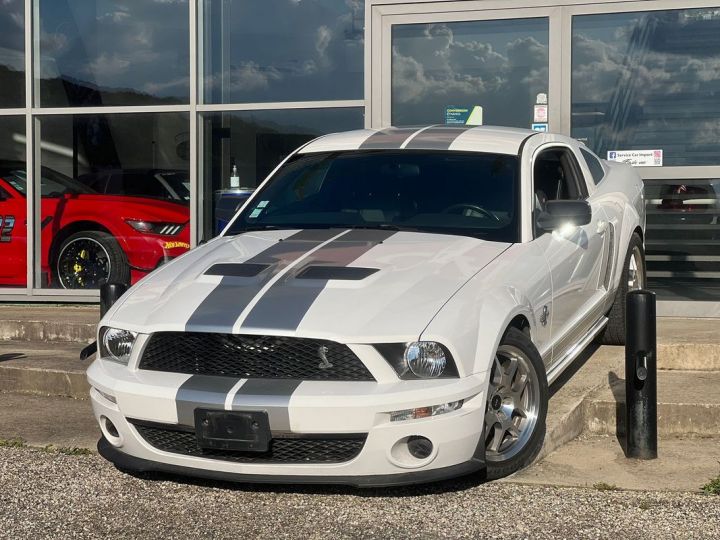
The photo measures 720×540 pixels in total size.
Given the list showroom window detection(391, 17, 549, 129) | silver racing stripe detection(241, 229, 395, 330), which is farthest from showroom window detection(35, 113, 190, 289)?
silver racing stripe detection(241, 229, 395, 330)

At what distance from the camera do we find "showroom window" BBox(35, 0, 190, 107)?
10594mm

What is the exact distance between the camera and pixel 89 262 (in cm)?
1049

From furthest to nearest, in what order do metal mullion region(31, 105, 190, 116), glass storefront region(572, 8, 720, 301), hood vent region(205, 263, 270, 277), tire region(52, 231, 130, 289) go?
metal mullion region(31, 105, 190, 116) < tire region(52, 231, 130, 289) < glass storefront region(572, 8, 720, 301) < hood vent region(205, 263, 270, 277)

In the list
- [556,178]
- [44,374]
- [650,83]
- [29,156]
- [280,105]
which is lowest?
[44,374]

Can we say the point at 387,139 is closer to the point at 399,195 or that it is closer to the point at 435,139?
the point at 435,139

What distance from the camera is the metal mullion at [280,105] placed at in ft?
33.0

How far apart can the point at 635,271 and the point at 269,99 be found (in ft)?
14.1

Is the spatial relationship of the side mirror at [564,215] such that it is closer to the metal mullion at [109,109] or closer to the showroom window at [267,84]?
the showroom window at [267,84]

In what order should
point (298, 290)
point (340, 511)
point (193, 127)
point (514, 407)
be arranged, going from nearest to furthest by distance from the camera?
point (340, 511) < point (298, 290) < point (514, 407) < point (193, 127)

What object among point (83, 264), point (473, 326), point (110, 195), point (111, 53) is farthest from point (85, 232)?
point (473, 326)

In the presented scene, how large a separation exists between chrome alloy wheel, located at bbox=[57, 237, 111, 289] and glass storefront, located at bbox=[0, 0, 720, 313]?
0.02m

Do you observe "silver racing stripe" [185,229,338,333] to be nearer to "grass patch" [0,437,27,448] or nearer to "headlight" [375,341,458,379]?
"headlight" [375,341,458,379]

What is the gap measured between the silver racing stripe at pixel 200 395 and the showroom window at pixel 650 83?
588 centimetres

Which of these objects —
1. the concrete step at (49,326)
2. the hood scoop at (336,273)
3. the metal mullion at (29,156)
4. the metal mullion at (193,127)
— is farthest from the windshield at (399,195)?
the metal mullion at (29,156)
